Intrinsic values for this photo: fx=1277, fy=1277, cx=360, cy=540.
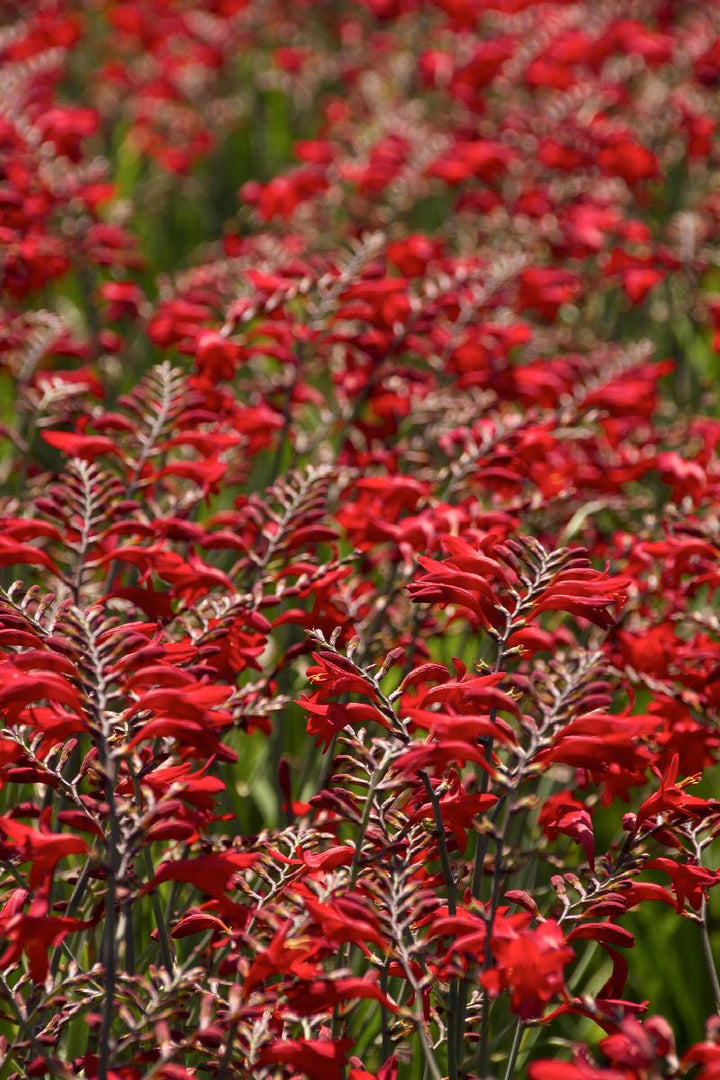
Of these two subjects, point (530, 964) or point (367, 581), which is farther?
point (367, 581)

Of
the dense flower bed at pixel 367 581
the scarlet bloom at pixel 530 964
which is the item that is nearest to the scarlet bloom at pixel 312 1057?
the dense flower bed at pixel 367 581

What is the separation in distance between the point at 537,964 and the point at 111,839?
0.55 meters

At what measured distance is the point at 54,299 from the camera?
18.3 ft

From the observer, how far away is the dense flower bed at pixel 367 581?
5.56 feet

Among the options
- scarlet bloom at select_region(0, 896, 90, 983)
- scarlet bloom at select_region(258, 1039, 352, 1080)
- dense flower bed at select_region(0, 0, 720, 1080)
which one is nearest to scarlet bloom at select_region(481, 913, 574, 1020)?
dense flower bed at select_region(0, 0, 720, 1080)

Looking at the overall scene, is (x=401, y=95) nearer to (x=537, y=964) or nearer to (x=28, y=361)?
(x=28, y=361)

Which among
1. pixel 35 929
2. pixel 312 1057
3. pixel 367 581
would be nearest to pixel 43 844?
pixel 35 929

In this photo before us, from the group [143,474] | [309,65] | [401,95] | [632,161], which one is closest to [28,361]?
[143,474]

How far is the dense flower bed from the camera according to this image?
1.70 metres

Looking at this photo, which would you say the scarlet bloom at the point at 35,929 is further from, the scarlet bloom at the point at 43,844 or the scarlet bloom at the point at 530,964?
the scarlet bloom at the point at 530,964

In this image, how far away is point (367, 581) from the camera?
10.5 feet

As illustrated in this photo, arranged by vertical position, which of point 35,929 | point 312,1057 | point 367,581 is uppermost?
point 35,929

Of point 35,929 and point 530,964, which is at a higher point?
point 35,929

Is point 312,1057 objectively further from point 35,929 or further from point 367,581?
point 367,581
